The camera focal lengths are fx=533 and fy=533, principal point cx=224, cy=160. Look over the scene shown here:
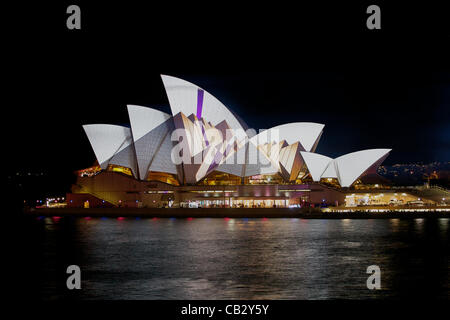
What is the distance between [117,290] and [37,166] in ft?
175

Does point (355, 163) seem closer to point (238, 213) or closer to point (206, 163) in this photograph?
point (238, 213)

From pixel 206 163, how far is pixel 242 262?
936 inches

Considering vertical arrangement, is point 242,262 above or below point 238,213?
below

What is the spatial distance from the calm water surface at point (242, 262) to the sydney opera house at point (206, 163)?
12930mm

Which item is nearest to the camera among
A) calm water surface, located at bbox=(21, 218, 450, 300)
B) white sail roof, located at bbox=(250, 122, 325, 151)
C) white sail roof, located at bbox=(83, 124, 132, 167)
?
calm water surface, located at bbox=(21, 218, 450, 300)

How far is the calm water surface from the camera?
14336mm

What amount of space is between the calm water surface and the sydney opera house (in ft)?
42.4

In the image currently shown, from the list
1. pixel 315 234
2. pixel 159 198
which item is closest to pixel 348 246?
pixel 315 234

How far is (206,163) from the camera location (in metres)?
42.2

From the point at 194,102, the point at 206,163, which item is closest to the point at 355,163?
the point at 206,163

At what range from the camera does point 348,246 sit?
22.4m

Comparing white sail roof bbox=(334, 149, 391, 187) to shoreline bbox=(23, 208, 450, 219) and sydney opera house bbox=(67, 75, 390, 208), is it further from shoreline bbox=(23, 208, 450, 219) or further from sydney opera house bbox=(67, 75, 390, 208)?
shoreline bbox=(23, 208, 450, 219)

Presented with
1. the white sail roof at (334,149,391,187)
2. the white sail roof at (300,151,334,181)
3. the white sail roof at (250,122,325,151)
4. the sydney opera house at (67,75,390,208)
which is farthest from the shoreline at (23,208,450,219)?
the white sail roof at (250,122,325,151)

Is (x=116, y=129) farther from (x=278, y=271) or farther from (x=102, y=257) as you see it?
(x=278, y=271)
